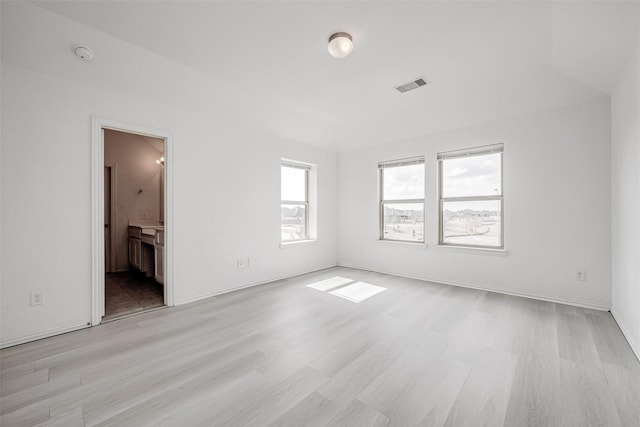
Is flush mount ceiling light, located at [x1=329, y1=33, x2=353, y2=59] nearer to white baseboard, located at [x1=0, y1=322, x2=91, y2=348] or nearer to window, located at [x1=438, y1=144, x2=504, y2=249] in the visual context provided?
window, located at [x1=438, y1=144, x2=504, y2=249]

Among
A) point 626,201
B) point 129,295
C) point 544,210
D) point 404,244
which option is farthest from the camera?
point 404,244

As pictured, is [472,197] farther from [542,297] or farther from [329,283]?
[329,283]

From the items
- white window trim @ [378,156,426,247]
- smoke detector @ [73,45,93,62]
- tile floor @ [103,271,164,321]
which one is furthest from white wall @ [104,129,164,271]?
white window trim @ [378,156,426,247]

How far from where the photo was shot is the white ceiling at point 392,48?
81.7 inches

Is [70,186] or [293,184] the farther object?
[293,184]

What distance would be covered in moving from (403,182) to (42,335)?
16.4 ft

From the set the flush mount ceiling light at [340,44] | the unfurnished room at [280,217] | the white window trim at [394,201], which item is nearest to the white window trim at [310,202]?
the unfurnished room at [280,217]

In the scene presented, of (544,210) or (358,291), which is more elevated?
(544,210)

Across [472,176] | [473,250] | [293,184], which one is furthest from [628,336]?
[293,184]

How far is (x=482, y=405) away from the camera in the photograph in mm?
1607

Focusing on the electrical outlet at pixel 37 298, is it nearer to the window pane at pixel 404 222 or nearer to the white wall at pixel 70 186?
the white wall at pixel 70 186

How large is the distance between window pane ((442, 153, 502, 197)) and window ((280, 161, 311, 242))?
2.50 meters

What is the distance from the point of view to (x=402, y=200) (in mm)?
4906

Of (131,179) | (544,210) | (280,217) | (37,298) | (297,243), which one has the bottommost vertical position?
(37,298)
